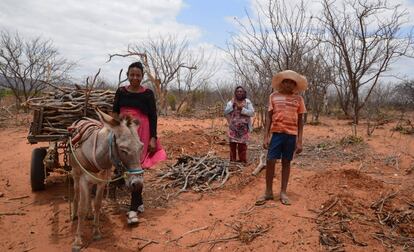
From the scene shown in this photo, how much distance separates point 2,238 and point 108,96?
2.34 meters

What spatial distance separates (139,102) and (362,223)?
113 inches

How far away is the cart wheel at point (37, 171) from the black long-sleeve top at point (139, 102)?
1930mm

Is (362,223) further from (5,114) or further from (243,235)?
(5,114)

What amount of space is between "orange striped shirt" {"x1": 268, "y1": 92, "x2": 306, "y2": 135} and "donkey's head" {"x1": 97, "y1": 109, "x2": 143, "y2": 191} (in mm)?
1846

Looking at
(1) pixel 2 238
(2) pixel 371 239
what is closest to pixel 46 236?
(1) pixel 2 238

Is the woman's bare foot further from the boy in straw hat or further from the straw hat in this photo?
the straw hat

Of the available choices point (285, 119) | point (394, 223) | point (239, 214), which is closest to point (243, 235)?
point (239, 214)

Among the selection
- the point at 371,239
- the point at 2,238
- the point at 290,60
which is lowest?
the point at 2,238

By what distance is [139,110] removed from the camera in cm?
452

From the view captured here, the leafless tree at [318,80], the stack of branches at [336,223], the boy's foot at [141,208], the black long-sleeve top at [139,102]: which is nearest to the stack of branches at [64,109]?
the black long-sleeve top at [139,102]

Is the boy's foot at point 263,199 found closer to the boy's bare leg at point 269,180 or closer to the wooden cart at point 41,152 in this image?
the boy's bare leg at point 269,180

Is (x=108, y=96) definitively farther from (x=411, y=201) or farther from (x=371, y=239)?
(x=411, y=201)

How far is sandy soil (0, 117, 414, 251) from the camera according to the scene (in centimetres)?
390

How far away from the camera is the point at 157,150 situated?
4.67 metres
